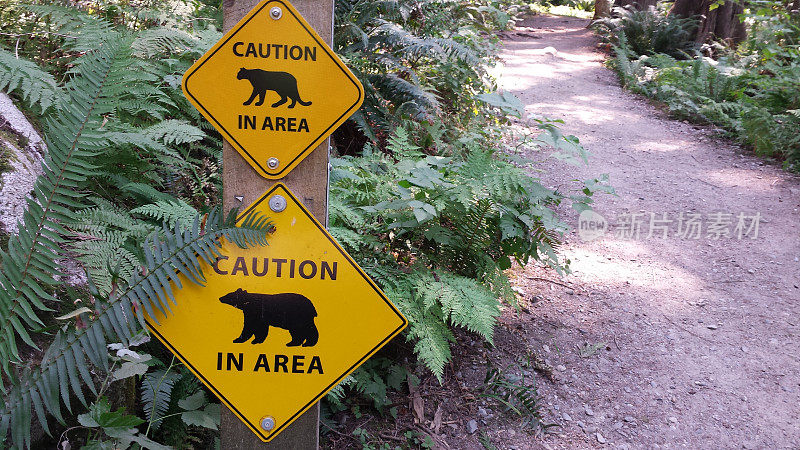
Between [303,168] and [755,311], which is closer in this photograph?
[303,168]

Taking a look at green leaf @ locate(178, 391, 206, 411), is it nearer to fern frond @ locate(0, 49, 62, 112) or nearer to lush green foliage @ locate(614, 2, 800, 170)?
fern frond @ locate(0, 49, 62, 112)

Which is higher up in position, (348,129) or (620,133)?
(348,129)

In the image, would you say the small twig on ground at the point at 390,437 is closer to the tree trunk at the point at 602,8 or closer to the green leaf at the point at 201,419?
the green leaf at the point at 201,419

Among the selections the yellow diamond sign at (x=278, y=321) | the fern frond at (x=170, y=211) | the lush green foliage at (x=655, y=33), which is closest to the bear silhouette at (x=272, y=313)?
the yellow diamond sign at (x=278, y=321)

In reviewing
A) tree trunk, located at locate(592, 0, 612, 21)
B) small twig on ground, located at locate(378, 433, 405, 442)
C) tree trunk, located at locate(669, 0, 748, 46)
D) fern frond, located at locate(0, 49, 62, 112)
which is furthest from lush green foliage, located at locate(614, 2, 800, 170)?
fern frond, located at locate(0, 49, 62, 112)

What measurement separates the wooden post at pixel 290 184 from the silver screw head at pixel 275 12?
7cm

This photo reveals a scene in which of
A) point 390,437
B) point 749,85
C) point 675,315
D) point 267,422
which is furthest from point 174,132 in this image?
point 749,85

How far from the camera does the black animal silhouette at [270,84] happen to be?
193 centimetres

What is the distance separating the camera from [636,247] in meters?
6.22

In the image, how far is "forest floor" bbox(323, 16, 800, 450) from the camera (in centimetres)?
369

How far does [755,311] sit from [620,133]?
15.9 feet

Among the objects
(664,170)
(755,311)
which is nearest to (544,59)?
(664,170)

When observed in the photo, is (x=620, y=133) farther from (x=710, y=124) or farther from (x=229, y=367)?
(x=229, y=367)

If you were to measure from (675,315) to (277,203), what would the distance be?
4.17 metres
